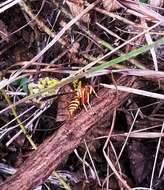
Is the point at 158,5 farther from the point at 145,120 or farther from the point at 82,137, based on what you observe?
the point at 82,137

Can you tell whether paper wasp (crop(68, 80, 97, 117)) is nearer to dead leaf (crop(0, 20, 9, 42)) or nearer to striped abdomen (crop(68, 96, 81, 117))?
striped abdomen (crop(68, 96, 81, 117))

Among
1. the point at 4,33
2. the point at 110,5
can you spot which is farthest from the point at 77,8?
the point at 4,33

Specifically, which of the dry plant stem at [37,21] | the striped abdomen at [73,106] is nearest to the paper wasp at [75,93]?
the striped abdomen at [73,106]

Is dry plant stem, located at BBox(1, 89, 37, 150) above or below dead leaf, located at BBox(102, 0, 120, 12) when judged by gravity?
below

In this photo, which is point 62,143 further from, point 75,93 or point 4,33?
point 4,33

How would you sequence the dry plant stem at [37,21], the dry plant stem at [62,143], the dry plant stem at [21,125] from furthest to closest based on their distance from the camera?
the dry plant stem at [37,21], the dry plant stem at [21,125], the dry plant stem at [62,143]

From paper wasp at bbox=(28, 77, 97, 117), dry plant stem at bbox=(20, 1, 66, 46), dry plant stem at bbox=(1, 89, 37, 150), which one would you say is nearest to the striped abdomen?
paper wasp at bbox=(28, 77, 97, 117)

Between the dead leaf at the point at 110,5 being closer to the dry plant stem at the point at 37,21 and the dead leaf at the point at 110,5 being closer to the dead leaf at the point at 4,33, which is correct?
the dry plant stem at the point at 37,21

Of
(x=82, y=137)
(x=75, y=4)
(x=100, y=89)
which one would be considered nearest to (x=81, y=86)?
(x=100, y=89)

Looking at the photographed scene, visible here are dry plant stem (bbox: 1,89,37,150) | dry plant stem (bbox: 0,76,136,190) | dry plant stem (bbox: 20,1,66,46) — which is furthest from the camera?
dry plant stem (bbox: 20,1,66,46)
